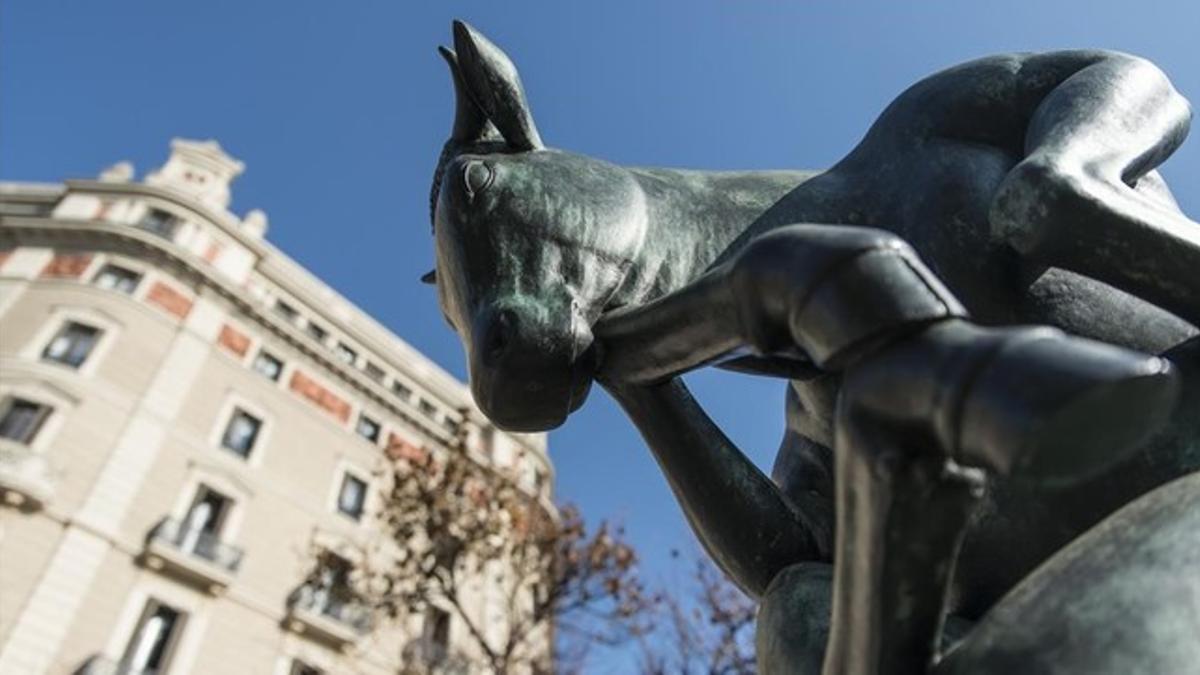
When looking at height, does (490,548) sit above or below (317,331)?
below

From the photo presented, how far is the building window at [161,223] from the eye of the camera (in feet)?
86.1

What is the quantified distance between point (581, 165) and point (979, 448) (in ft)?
2.85

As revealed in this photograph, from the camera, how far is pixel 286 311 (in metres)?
29.0

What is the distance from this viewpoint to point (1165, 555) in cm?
77

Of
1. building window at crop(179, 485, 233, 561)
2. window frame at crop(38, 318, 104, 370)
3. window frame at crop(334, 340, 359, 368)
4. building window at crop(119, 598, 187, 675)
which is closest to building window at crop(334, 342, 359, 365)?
window frame at crop(334, 340, 359, 368)

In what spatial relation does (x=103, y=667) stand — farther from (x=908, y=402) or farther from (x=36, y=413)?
(x=908, y=402)

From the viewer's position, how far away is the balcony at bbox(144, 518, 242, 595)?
21266mm

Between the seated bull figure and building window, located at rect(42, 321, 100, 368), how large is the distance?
24858 millimetres

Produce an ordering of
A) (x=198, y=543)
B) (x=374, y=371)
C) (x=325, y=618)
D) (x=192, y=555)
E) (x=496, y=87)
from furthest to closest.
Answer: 1. (x=374, y=371)
2. (x=325, y=618)
3. (x=198, y=543)
4. (x=192, y=555)
5. (x=496, y=87)

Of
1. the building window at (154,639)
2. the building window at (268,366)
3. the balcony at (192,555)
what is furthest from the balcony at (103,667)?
the building window at (268,366)

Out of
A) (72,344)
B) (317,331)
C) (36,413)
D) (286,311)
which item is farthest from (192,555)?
(317,331)

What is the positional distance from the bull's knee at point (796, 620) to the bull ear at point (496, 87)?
0.71 metres

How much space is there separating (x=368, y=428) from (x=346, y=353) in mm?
2842

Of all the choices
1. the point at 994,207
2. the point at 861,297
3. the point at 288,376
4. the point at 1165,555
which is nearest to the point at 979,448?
the point at 861,297
